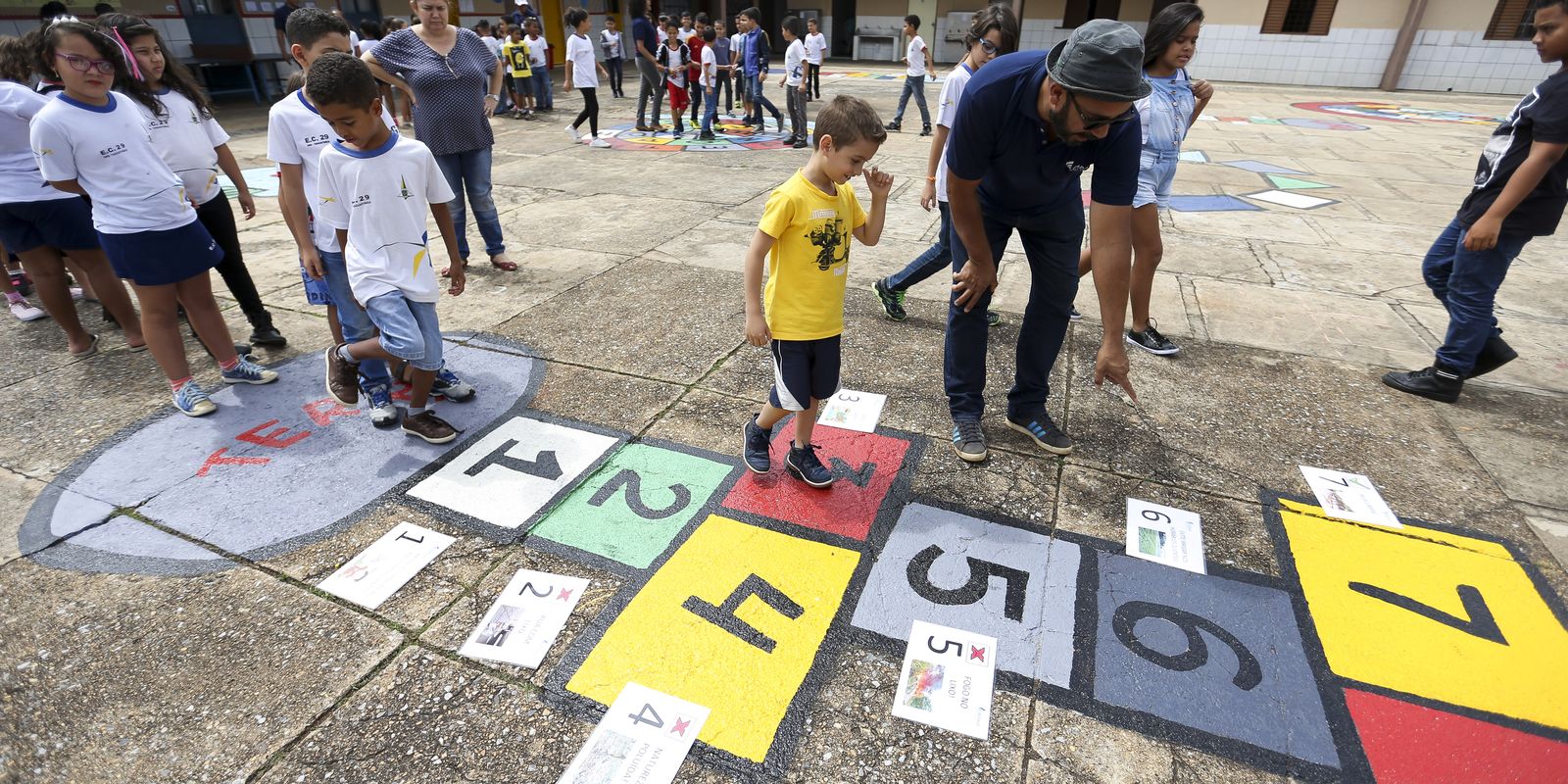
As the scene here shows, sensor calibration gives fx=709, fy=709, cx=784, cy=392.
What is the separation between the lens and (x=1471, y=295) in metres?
3.61

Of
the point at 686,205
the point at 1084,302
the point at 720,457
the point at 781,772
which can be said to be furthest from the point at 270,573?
the point at 686,205

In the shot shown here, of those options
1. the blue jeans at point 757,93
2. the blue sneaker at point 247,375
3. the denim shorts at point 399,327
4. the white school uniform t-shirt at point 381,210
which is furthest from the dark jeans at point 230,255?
the blue jeans at point 757,93

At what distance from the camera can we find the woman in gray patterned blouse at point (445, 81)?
4.67 meters

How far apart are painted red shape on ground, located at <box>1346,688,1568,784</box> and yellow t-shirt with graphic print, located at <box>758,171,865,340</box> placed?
2005 millimetres

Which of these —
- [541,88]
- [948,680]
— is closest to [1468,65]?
[541,88]

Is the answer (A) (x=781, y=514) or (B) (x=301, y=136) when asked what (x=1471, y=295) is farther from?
(B) (x=301, y=136)

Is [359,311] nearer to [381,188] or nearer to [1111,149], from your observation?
[381,188]

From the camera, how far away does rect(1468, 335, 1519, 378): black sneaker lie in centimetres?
367

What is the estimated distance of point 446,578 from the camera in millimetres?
2504

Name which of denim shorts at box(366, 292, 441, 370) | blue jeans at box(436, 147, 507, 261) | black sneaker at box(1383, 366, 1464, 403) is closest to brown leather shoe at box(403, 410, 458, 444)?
denim shorts at box(366, 292, 441, 370)

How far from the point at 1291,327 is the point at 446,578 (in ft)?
16.6

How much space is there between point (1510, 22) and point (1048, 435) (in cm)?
2492

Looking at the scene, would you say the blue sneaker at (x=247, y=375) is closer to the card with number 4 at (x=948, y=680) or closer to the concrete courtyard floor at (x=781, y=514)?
the concrete courtyard floor at (x=781, y=514)

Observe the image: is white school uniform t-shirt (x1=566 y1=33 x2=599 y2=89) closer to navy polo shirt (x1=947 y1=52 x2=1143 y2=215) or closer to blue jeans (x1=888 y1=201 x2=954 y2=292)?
blue jeans (x1=888 y1=201 x2=954 y2=292)
